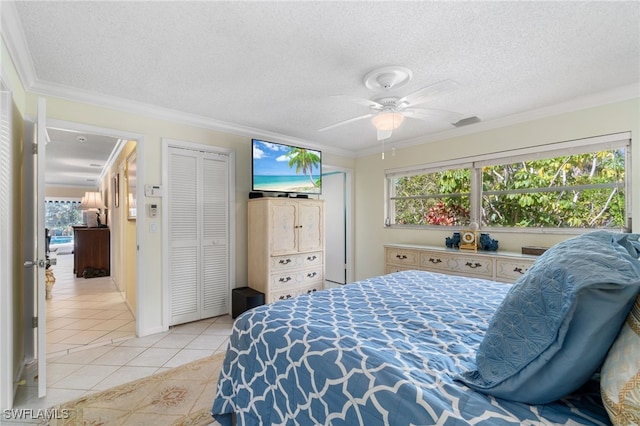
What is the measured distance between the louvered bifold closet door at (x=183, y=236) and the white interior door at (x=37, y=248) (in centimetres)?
113

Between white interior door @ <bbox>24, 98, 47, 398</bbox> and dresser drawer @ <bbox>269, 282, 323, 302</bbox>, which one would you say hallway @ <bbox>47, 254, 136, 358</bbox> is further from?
dresser drawer @ <bbox>269, 282, 323, 302</bbox>

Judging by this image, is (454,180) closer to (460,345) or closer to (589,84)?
(589,84)

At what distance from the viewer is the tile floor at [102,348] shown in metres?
2.18

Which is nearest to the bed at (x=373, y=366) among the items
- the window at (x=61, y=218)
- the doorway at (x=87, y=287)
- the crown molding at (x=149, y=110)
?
the doorway at (x=87, y=287)

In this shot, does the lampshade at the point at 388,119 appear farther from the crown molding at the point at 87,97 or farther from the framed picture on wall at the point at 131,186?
the framed picture on wall at the point at 131,186

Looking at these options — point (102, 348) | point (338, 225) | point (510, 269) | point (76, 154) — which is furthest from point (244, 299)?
point (76, 154)

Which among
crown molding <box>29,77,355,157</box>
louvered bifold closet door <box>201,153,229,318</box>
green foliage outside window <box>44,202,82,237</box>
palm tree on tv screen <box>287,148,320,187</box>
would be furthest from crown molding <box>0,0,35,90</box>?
green foliage outside window <box>44,202,82,237</box>

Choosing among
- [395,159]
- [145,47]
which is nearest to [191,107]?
[145,47]

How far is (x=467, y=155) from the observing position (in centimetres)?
377

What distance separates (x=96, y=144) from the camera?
4602mm

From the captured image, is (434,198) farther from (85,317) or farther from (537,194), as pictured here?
(85,317)

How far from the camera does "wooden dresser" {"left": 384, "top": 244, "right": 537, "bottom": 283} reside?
295cm

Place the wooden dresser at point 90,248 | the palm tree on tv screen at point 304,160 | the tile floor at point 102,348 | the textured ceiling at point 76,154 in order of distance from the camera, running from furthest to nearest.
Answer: the wooden dresser at point 90,248 < the textured ceiling at point 76,154 < the palm tree on tv screen at point 304,160 < the tile floor at point 102,348

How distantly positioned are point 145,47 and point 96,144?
344 centimetres
